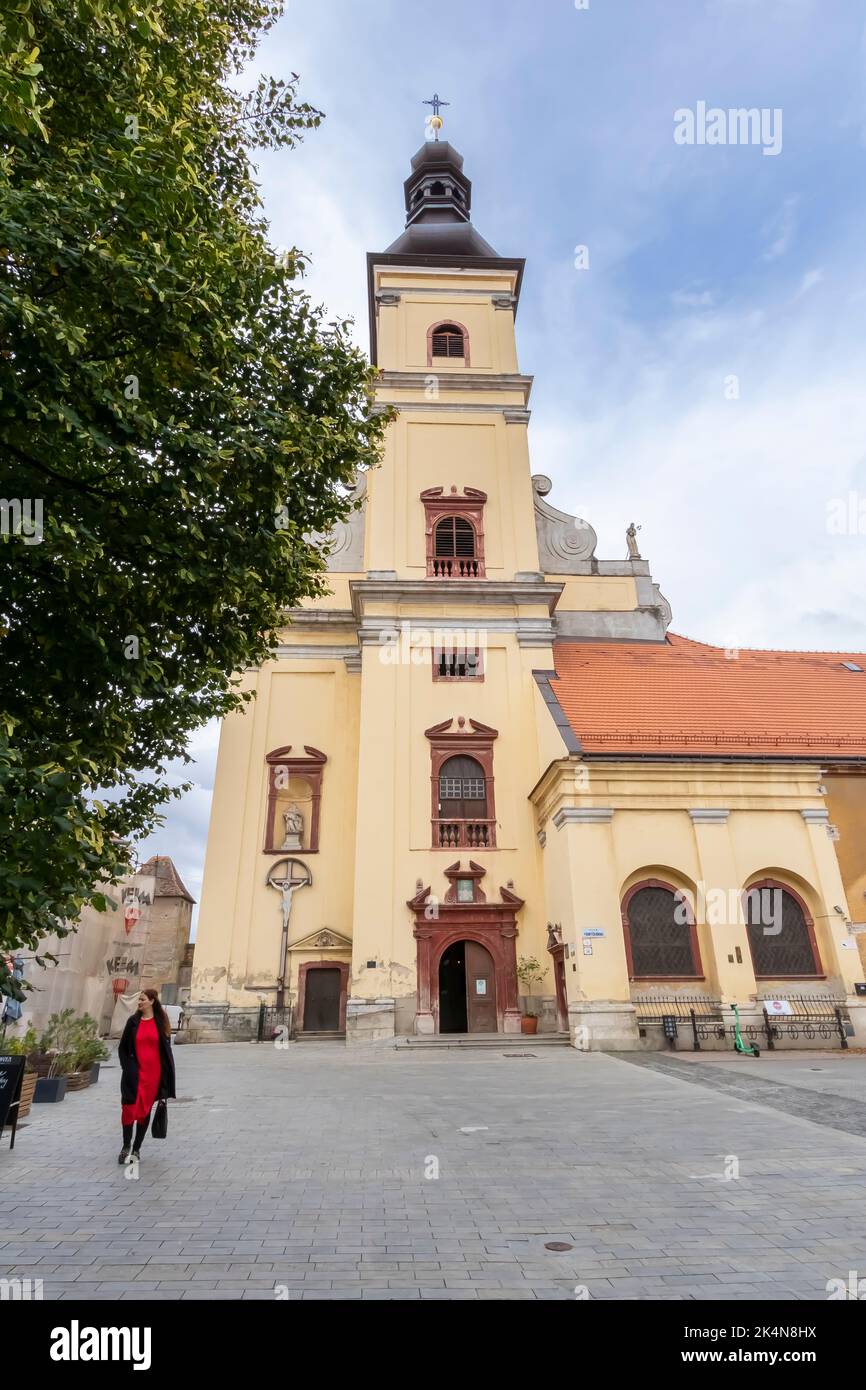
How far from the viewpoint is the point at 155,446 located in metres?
6.93

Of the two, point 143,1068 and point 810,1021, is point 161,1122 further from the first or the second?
point 810,1021

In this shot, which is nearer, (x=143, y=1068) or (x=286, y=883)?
(x=143, y=1068)

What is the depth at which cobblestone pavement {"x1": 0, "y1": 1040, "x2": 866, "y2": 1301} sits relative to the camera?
4.54 m

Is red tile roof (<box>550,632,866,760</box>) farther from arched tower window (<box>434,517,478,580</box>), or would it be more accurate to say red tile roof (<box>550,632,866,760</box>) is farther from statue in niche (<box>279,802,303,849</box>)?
statue in niche (<box>279,802,303,849</box>)

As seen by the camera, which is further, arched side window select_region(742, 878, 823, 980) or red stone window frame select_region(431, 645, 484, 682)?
red stone window frame select_region(431, 645, 484, 682)

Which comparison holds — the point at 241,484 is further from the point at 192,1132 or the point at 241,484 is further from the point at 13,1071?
the point at 192,1132

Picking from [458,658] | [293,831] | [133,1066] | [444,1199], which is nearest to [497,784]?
[458,658]

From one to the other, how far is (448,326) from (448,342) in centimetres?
74

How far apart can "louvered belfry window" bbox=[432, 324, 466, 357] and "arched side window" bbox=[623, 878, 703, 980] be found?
21.2 m

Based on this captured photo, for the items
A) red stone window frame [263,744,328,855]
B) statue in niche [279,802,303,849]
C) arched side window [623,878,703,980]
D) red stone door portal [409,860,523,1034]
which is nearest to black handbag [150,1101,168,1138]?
arched side window [623,878,703,980]

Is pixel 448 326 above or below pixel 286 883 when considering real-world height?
above

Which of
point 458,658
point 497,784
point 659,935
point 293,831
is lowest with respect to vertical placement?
point 659,935

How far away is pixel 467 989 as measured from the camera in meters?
22.0
